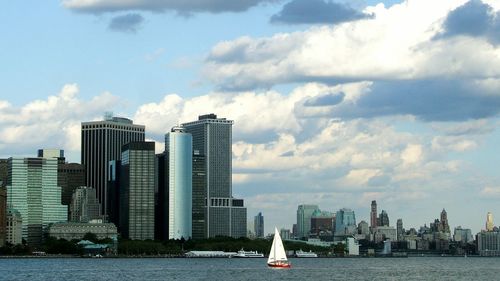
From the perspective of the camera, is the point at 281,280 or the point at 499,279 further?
the point at 499,279

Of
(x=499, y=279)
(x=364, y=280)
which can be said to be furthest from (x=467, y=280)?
(x=364, y=280)

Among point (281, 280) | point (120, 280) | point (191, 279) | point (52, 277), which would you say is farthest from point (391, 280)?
point (52, 277)

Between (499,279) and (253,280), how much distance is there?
41.1 metres

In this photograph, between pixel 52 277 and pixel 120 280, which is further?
pixel 52 277

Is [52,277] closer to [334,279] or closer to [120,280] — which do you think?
[120,280]

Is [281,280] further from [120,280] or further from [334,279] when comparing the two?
[120,280]

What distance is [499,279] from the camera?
175250 mm

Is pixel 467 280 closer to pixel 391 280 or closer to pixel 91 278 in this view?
pixel 391 280

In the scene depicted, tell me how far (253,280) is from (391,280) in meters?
21.8

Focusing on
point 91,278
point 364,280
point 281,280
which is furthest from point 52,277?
point 364,280

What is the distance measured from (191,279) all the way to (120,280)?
11.4m

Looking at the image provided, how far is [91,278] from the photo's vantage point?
17125 centimetres

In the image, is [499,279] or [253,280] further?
[499,279]

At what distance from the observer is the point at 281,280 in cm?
16375
